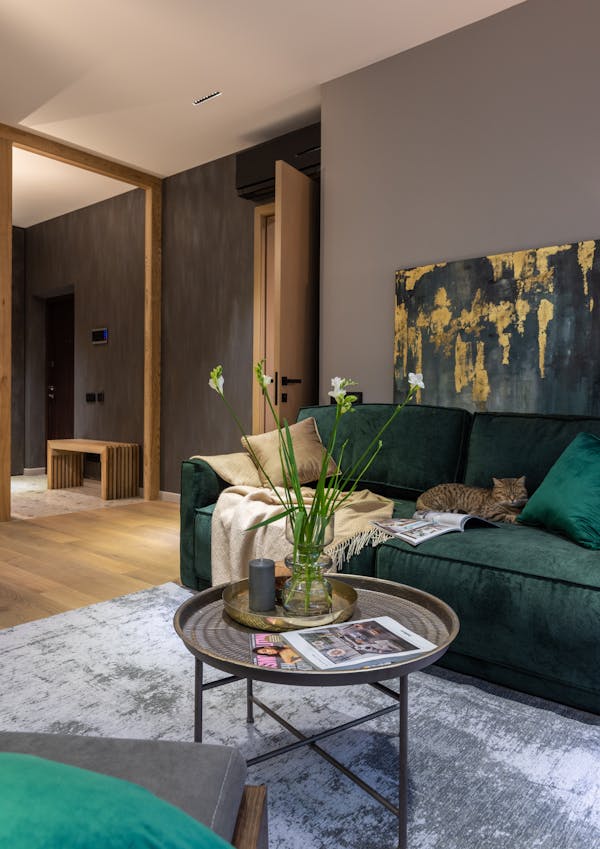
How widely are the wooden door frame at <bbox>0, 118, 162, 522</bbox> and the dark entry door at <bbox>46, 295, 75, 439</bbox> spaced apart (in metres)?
2.12

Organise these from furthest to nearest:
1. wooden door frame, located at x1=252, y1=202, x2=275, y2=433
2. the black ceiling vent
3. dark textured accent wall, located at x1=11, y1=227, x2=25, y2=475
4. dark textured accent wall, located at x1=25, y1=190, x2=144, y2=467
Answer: dark textured accent wall, located at x1=11, y1=227, x2=25, y2=475 < dark textured accent wall, located at x1=25, y1=190, x2=144, y2=467 < wooden door frame, located at x1=252, y1=202, x2=275, y2=433 < the black ceiling vent

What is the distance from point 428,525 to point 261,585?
97cm

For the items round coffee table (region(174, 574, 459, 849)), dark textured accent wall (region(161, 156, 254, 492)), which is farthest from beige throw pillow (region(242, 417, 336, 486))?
dark textured accent wall (region(161, 156, 254, 492))

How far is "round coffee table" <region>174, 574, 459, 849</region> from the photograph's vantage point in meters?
1.17

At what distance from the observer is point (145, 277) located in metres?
5.70

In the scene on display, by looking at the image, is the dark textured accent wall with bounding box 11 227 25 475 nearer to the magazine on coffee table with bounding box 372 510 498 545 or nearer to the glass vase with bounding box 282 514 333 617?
the magazine on coffee table with bounding box 372 510 498 545

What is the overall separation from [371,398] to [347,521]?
1.46 metres

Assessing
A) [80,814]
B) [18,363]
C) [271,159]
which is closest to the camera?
[80,814]

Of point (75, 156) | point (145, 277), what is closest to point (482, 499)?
point (145, 277)

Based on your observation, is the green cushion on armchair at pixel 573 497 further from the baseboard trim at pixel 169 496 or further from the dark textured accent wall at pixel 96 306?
the dark textured accent wall at pixel 96 306

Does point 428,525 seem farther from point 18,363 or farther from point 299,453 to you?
point 18,363

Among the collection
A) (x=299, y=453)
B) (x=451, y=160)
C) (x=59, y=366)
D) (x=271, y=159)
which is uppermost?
(x=271, y=159)

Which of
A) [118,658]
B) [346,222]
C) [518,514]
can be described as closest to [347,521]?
[518,514]

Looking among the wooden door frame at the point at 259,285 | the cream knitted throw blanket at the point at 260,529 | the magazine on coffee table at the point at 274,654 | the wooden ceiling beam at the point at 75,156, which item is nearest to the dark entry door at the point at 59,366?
the wooden ceiling beam at the point at 75,156
